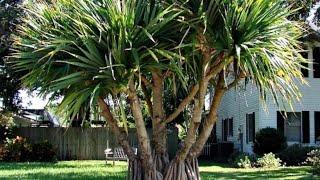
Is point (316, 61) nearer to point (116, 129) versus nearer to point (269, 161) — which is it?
point (269, 161)

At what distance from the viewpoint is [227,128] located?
3269cm

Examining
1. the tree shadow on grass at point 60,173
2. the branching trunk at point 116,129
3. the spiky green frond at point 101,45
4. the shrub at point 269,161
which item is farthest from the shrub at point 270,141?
the spiky green frond at point 101,45

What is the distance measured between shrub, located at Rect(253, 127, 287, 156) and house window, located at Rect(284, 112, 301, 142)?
123 cm

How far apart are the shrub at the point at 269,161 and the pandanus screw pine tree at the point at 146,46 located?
535 inches

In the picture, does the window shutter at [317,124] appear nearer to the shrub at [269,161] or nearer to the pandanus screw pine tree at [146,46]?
the shrub at [269,161]

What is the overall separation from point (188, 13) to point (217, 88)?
1.78 metres

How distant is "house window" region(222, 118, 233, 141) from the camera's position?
31906mm

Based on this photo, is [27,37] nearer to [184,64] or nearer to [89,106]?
[89,106]

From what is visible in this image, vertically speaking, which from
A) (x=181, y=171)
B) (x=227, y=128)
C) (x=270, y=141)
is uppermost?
(x=227, y=128)

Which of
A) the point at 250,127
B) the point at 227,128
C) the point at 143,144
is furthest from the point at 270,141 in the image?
the point at 143,144

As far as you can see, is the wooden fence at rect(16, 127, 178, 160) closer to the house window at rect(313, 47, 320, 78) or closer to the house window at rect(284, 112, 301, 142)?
the house window at rect(284, 112, 301, 142)

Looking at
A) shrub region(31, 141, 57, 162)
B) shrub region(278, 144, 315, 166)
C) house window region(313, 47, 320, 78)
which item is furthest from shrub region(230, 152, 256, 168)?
shrub region(31, 141, 57, 162)

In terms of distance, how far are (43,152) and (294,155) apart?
12223 millimetres

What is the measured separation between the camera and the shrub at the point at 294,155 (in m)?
23.3
